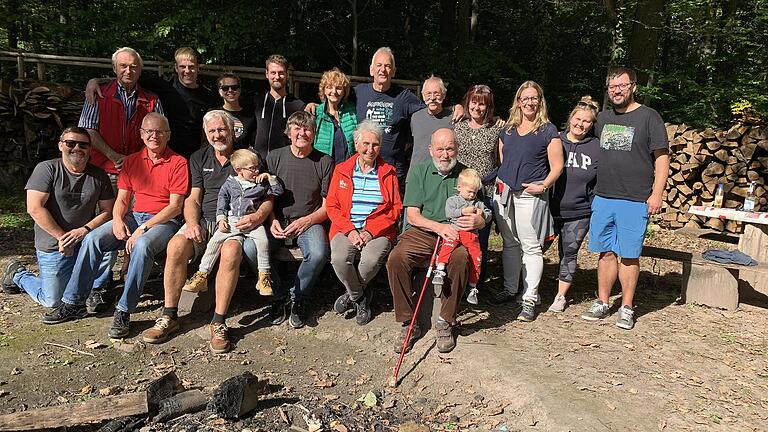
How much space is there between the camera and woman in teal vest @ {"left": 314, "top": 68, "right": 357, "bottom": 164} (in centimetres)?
518

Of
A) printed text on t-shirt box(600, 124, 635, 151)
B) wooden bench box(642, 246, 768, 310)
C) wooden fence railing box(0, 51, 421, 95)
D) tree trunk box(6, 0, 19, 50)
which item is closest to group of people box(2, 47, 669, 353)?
printed text on t-shirt box(600, 124, 635, 151)

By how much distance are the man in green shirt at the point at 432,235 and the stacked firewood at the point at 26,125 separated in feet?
26.5

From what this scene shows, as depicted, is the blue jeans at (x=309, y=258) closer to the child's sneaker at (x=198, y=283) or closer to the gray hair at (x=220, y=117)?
the child's sneaker at (x=198, y=283)

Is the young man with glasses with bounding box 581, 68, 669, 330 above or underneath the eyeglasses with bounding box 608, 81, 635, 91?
underneath

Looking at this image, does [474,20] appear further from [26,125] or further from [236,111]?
[236,111]

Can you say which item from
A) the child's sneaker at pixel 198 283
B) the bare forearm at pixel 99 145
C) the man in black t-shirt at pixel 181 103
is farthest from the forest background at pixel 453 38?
the child's sneaker at pixel 198 283

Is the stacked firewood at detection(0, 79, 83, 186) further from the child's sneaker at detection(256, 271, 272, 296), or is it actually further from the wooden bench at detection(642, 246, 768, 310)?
the wooden bench at detection(642, 246, 768, 310)

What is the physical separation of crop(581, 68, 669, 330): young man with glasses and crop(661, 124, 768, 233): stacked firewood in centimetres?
432

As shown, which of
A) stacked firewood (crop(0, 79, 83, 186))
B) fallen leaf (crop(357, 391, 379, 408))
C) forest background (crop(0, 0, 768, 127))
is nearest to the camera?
fallen leaf (crop(357, 391, 379, 408))

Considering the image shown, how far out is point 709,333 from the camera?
4.92 meters

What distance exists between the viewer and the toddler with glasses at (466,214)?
14.6 ft

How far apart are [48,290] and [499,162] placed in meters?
3.90

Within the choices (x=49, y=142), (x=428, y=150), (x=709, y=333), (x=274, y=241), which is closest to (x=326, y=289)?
(x=274, y=241)

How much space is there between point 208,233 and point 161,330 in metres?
0.85
